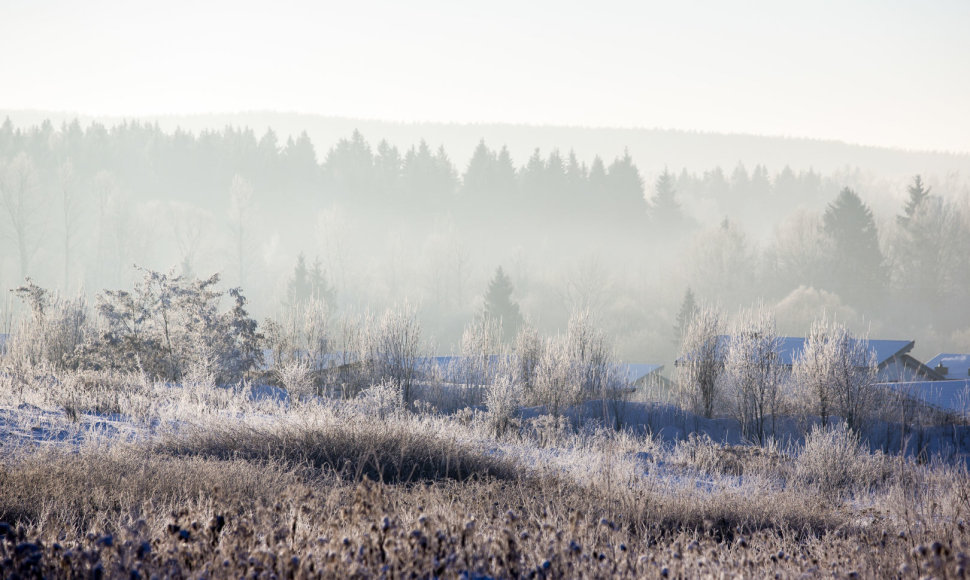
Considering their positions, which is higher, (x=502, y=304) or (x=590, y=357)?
(x=590, y=357)

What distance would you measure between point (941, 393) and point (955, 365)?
13535mm

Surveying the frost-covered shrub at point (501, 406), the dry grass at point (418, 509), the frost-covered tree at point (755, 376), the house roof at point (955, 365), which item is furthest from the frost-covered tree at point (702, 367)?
the house roof at point (955, 365)

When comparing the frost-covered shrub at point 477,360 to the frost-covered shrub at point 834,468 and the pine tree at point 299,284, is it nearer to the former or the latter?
the frost-covered shrub at point 834,468

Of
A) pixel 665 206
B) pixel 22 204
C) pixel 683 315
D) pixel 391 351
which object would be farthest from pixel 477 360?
pixel 665 206

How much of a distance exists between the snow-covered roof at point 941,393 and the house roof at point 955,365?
9846 mm

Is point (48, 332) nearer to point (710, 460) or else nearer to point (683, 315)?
point (710, 460)

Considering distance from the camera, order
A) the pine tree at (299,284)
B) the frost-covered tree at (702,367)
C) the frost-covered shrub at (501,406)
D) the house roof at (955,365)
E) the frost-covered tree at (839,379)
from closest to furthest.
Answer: the frost-covered shrub at (501,406)
the frost-covered tree at (839,379)
the frost-covered tree at (702,367)
the house roof at (955,365)
the pine tree at (299,284)

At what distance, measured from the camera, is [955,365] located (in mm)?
32969

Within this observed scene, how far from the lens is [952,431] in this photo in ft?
57.0

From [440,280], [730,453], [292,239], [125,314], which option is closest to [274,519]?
[730,453]

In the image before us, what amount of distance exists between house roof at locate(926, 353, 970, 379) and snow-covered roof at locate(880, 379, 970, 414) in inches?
388

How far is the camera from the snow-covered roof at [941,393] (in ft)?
63.8

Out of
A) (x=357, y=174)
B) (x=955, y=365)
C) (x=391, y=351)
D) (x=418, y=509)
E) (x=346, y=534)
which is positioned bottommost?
(x=955, y=365)

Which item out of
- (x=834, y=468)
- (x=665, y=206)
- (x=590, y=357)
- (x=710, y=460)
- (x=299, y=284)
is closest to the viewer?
(x=834, y=468)
